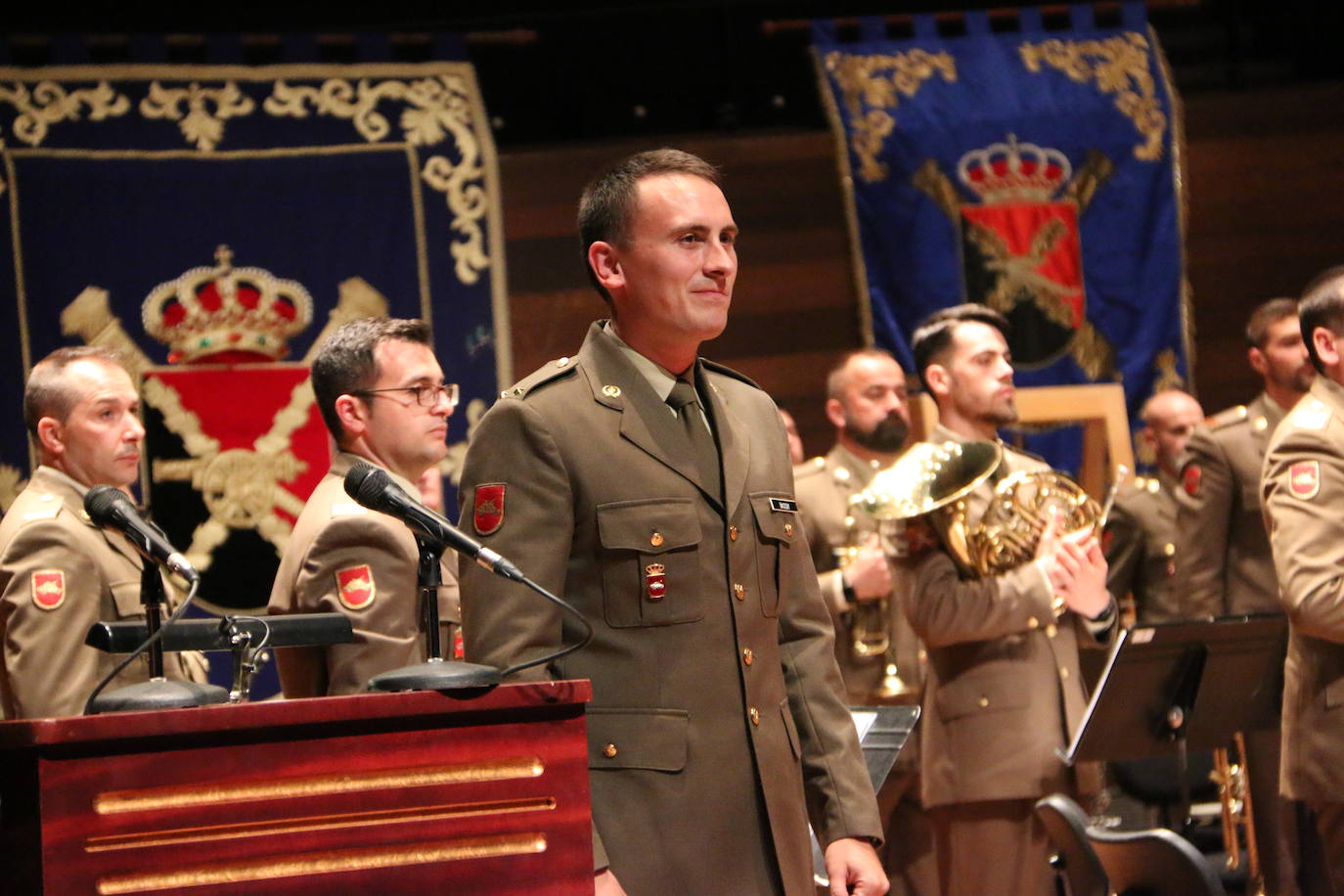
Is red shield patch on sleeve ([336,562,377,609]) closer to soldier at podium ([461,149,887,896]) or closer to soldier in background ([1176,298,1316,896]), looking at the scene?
soldier at podium ([461,149,887,896])

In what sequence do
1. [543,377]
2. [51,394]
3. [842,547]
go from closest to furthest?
1. [543,377]
2. [51,394]
3. [842,547]

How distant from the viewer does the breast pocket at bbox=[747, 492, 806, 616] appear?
2.51 metres

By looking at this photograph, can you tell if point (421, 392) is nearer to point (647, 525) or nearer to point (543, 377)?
point (543, 377)

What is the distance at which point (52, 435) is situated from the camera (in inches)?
154

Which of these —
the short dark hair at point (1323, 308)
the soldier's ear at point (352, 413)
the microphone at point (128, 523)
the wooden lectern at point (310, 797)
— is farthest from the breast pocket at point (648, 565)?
the short dark hair at point (1323, 308)

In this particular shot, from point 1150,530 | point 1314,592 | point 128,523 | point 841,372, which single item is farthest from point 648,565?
point 1150,530

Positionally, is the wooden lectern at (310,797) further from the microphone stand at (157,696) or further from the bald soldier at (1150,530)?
the bald soldier at (1150,530)

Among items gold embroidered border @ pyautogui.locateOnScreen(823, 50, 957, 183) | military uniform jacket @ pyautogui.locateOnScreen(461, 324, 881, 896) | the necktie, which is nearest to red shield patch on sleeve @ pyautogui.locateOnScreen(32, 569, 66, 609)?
military uniform jacket @ pyautogui.locateOnScreen(461, 324, 881, 896)

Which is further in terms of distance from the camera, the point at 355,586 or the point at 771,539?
the point at 355,586

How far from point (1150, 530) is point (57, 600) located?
184 inches

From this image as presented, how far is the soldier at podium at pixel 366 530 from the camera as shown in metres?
3.23

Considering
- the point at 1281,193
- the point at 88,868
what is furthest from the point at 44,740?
the point at 1281,193

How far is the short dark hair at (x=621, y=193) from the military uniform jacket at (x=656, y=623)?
19 cm

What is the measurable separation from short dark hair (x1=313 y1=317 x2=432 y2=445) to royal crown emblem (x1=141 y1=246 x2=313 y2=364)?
8.39 ft
